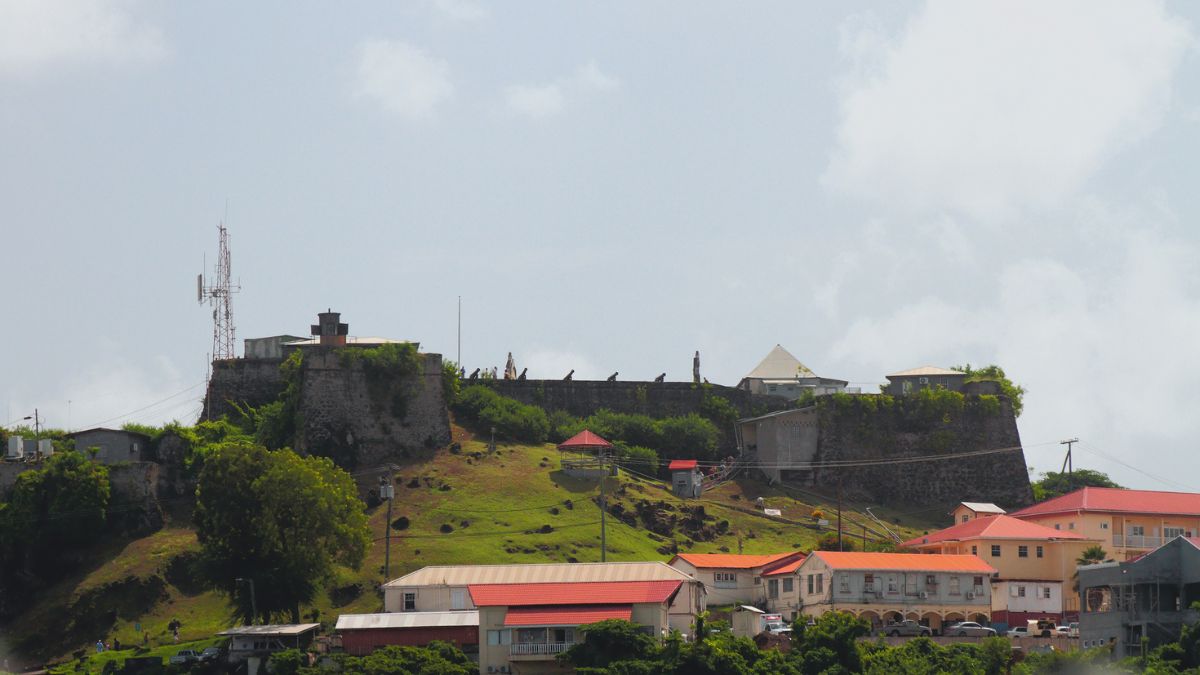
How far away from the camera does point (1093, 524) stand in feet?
→ 276

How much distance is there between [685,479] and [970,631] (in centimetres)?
2735

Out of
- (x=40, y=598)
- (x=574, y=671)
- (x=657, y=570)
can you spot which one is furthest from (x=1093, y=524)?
(x=40, y=598)

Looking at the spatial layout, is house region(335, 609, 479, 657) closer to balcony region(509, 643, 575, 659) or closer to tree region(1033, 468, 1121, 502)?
balcony region(509, 643, 575, 659)

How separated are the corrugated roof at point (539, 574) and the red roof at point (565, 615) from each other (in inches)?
118

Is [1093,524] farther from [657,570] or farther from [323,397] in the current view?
[323,397]

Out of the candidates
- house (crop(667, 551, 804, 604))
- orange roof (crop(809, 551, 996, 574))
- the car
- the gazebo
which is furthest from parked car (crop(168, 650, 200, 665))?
the car

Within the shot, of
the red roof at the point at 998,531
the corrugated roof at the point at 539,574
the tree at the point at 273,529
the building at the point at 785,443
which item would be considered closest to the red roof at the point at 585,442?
the building at the point at 785,443

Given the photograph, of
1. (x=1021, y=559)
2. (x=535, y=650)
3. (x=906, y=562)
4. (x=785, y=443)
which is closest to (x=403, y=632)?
(x=535, y=650)

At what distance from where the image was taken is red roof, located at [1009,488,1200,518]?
84438 mm

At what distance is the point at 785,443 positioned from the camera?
348 feet

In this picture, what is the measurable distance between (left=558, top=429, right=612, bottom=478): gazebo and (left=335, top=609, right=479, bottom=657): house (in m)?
21.6

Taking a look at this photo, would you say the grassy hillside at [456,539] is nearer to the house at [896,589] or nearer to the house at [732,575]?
the house at [732,575]

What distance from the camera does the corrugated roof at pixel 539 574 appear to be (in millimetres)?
73375

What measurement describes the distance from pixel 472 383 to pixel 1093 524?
35.1m
